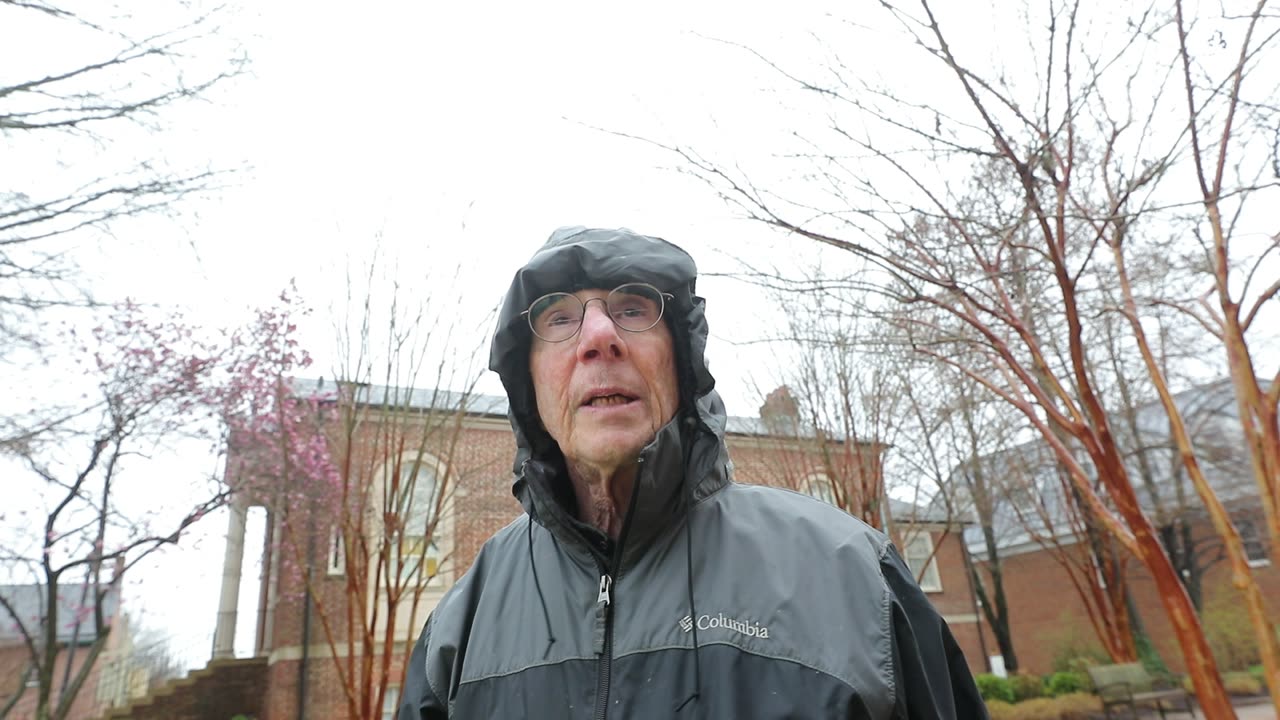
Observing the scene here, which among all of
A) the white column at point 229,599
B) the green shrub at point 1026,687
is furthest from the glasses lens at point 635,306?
the green shrub at point 1026,687

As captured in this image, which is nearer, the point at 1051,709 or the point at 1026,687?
the point at 1051,709

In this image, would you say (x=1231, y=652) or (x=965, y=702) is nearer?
(x=965, y=702)

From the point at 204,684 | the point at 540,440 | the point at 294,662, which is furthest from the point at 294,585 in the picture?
the point at 540,440

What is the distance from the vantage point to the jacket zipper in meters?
1.40

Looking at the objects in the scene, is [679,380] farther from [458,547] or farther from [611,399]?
[458,547]

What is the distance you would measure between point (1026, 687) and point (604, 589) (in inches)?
674

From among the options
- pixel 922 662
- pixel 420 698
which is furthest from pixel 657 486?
pixel 420 698

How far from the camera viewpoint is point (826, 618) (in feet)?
4.48

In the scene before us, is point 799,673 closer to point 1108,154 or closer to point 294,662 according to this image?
point 1108,154

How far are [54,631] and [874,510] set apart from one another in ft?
32.3

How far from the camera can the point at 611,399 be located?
5.52 ft

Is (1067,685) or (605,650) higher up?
Result: (605,650)

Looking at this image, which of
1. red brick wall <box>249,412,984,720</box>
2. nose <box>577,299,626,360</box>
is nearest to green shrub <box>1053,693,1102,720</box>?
red brick wall <box>249,412,984,720</box>

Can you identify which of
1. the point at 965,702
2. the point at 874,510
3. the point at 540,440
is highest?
the point at 874,510
